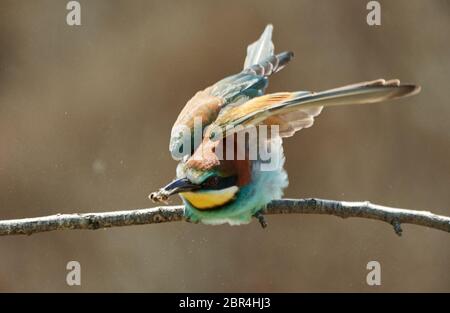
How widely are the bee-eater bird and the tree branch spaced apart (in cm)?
10

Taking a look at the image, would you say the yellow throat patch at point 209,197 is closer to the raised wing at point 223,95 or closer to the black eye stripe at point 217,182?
the black eye stripe at point 217,182

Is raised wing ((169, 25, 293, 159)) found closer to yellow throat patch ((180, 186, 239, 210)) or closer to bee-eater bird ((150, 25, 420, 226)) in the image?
bee-eater bird ((150, 25, 420, 226))

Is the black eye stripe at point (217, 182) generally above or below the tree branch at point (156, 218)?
above

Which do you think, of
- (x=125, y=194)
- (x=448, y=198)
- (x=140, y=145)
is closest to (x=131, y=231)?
(x=125, y=194)

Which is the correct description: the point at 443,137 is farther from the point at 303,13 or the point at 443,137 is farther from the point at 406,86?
the point at 406,86

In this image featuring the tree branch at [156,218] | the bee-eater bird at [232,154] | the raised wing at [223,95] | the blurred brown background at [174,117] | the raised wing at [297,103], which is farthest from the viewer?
the blurred brown background at [174,117]

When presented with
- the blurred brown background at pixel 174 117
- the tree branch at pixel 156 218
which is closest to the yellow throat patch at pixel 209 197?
the tree branch at pixel 156 218

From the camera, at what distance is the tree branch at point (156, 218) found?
192 centimetres

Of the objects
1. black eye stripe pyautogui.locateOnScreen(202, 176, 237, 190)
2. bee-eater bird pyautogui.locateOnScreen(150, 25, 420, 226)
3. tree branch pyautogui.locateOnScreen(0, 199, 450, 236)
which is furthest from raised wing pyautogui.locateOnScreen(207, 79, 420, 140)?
tree branch pyautogui.locateOnScreen(0, 199, 450, 236)

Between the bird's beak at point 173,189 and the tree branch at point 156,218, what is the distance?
0.51 ft

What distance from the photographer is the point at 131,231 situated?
352 cm

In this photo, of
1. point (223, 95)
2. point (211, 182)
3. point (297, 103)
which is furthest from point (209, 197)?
point (223, 95)

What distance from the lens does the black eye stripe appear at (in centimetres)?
190

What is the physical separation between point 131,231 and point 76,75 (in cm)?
74
